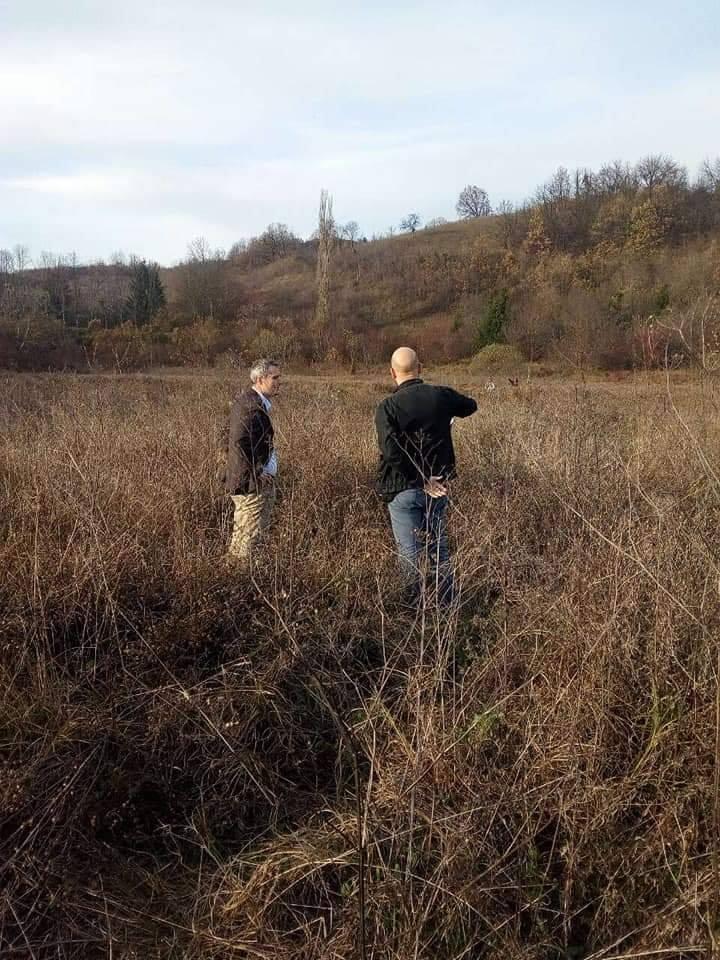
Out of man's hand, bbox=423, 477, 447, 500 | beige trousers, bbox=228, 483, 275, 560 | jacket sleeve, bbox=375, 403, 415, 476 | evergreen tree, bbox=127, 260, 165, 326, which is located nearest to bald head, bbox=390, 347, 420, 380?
jacket sleeve, bbox=375, 403, 415, 476

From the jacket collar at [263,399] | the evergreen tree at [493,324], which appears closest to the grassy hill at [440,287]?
the evergreen tree at [493,324]

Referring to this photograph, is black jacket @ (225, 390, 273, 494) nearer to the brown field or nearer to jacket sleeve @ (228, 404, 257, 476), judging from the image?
jacket sleeve @ (228, 404, 257, 476)

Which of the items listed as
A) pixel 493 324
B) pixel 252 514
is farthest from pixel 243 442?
pixel 493 324

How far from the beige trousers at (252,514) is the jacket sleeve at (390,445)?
899mm

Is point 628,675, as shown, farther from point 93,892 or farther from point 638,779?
point 93,892

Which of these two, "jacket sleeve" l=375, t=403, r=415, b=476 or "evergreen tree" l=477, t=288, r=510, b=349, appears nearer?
"jacket sleeve" l=375, t=403, r=415, b=476

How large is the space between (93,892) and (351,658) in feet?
4.57

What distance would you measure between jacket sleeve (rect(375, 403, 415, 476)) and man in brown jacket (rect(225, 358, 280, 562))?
2.94 feet

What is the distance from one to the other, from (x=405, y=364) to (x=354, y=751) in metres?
2.63

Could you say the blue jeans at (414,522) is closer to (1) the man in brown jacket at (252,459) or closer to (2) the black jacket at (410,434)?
(2) the black jacket at (410,434)

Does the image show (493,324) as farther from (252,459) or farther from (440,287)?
(252,459)

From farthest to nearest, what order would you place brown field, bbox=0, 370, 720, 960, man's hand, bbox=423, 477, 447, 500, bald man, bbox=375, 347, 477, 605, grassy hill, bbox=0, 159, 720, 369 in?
grassy hill, bbox=0, 159, 720, 369, bald man, bbox=375, 347, 477, 605, man's hand, bbox=423, 477, 447, 500, brown field, bbox=0, 370, 720, 960

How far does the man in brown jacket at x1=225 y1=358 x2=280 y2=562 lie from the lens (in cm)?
450

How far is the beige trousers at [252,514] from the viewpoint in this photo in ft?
14.5
